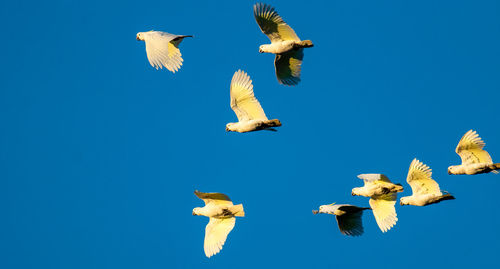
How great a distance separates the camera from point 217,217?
3628 cm

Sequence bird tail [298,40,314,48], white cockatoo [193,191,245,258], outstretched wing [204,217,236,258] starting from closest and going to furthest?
white cockatoo [193,191,245,258]
outstretched wing [204,217,236,258]
bird tail [298,40,314,48]

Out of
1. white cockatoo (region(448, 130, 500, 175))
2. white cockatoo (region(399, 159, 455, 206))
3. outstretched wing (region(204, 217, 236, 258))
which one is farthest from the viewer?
outstretched wing (region(204, 217, 236, 258))

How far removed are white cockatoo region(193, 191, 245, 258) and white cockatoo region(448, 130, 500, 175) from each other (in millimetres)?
9179

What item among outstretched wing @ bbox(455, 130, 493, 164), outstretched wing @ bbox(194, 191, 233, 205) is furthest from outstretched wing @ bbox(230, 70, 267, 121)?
outstretched wing @ bbox(455, 130, 493, 164)

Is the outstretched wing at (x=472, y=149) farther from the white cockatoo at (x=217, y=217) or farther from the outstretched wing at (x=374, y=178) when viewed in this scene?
the white cockatoo at (x=217, y=217)

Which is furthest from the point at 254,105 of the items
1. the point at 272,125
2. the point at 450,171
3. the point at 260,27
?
the point at 450,171

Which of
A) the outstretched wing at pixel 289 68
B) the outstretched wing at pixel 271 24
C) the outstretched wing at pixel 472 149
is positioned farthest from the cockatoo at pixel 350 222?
the outstretched wing at pixel 271 24

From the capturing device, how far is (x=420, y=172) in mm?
34312

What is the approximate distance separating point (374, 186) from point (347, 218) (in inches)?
70.5

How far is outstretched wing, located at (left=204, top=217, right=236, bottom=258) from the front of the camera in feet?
118

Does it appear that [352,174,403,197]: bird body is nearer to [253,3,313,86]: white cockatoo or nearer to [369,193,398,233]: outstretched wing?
[369,193,398,233]: outstretched wing

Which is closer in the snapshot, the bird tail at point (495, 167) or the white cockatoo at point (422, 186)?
Result: the white cockatoo at point (422, 186)

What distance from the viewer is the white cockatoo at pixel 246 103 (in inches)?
1361

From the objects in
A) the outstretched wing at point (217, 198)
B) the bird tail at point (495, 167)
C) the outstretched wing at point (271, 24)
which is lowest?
the bird tail at point (495, 167)
